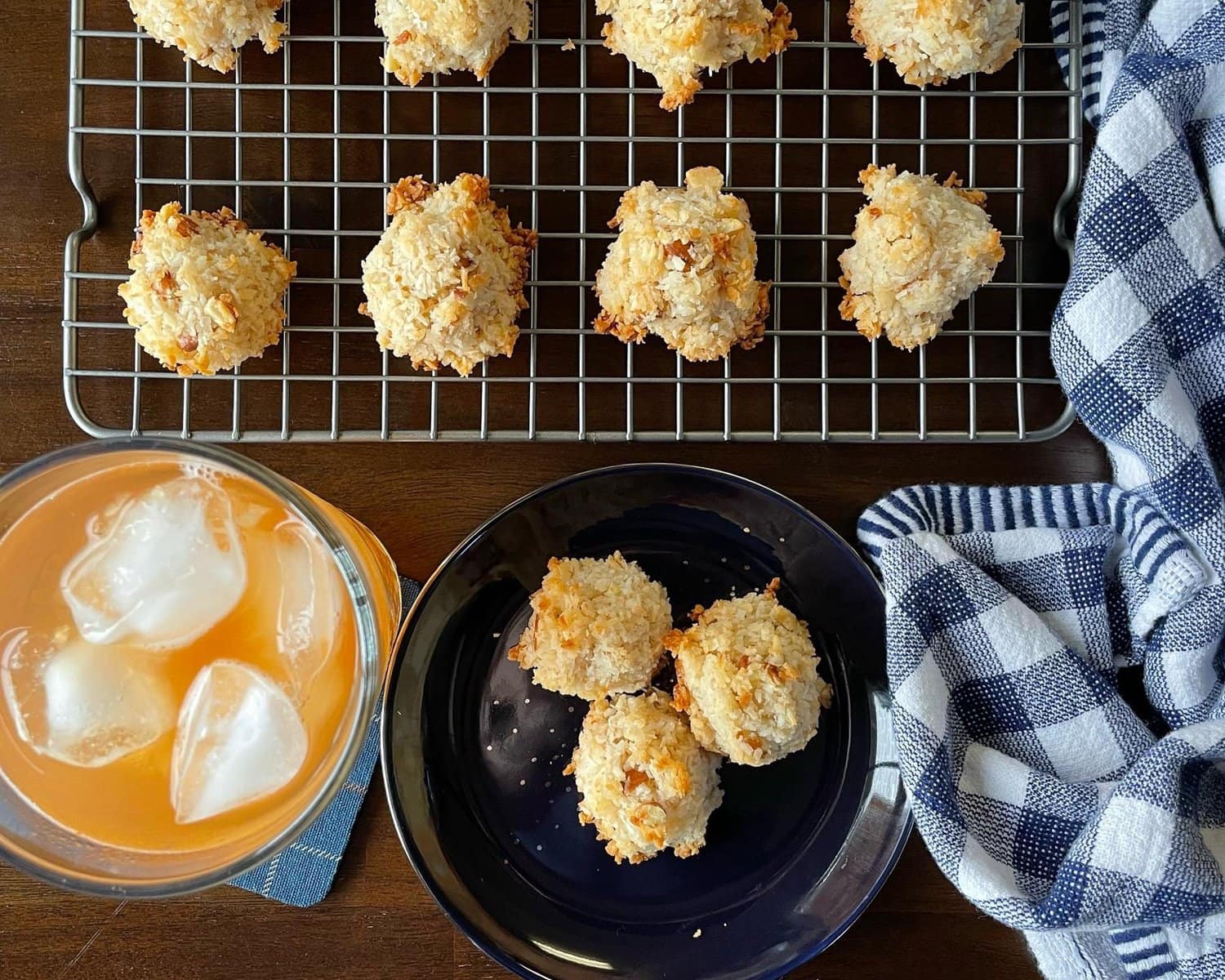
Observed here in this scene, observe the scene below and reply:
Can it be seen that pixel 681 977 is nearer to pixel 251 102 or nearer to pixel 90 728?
pixel 90 728

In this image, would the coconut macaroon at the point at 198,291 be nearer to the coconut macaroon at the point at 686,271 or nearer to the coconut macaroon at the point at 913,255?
the coconut macaroon at the point at 686,271

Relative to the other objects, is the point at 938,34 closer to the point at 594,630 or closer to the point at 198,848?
the point at 594,630

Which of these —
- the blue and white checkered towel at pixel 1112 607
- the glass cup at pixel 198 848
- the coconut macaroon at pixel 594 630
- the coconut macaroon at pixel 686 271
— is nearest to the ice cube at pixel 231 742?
the glass cup at pixel 198 848

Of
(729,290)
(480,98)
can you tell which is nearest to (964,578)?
(729,290)

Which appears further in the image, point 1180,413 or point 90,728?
point 1180,413

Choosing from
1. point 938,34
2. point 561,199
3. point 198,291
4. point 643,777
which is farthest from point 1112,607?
point 198,291

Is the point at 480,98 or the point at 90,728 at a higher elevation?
the point at 480,98
